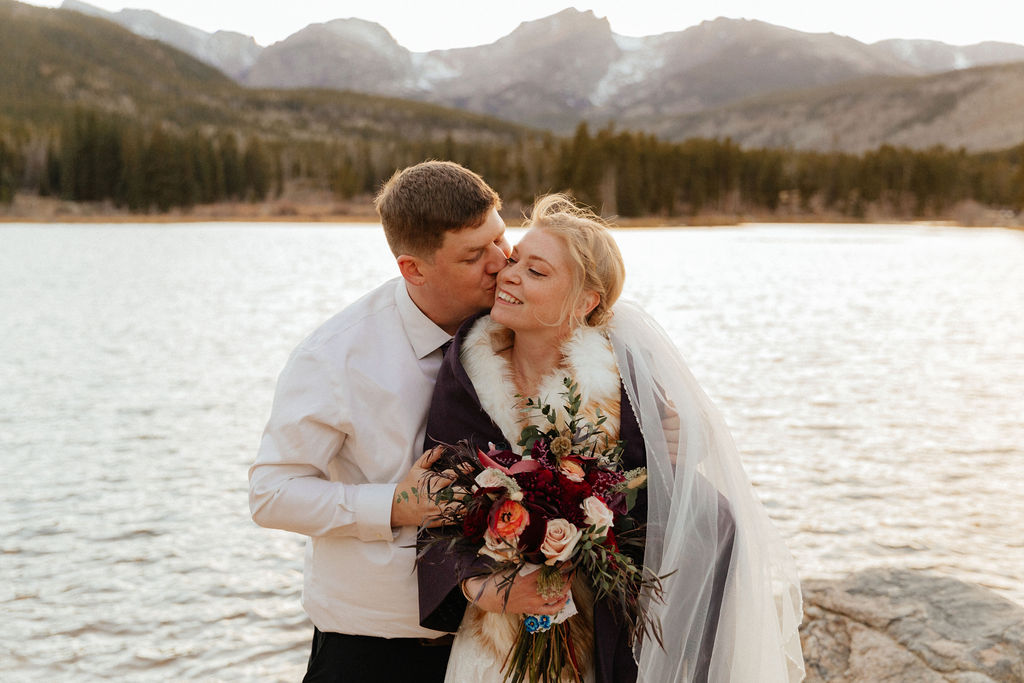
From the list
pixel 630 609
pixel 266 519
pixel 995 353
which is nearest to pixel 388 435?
pixel 266 519

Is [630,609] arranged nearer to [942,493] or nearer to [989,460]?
[942,493]

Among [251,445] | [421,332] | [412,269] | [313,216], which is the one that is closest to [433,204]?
[412,269]

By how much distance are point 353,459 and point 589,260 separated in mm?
1134

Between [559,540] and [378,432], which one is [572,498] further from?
[378,432]

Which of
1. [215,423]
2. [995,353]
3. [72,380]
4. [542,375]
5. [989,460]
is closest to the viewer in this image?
[542,375]

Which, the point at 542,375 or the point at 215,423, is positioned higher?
the point at 542,375

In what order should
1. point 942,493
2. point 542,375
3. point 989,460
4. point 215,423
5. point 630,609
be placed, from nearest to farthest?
point 630,609 → point 542,375 → point 942,493 → point 989,460 → point 215,423

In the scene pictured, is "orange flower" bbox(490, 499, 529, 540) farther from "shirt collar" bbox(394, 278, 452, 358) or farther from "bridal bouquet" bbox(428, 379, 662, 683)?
"shirt collar" bbox(394, 278, 452, 358)

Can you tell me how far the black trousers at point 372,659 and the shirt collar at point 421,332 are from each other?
1050mm

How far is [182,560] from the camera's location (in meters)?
7.84

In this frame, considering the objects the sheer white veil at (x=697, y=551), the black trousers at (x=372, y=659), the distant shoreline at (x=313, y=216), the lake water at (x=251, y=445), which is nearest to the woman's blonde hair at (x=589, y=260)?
the sheer white veil at (x=697, y=551)

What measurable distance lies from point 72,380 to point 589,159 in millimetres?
75201

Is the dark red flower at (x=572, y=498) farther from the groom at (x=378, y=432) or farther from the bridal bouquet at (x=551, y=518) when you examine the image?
the groom at (x=378, y=432)

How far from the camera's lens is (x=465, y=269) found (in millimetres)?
3287
